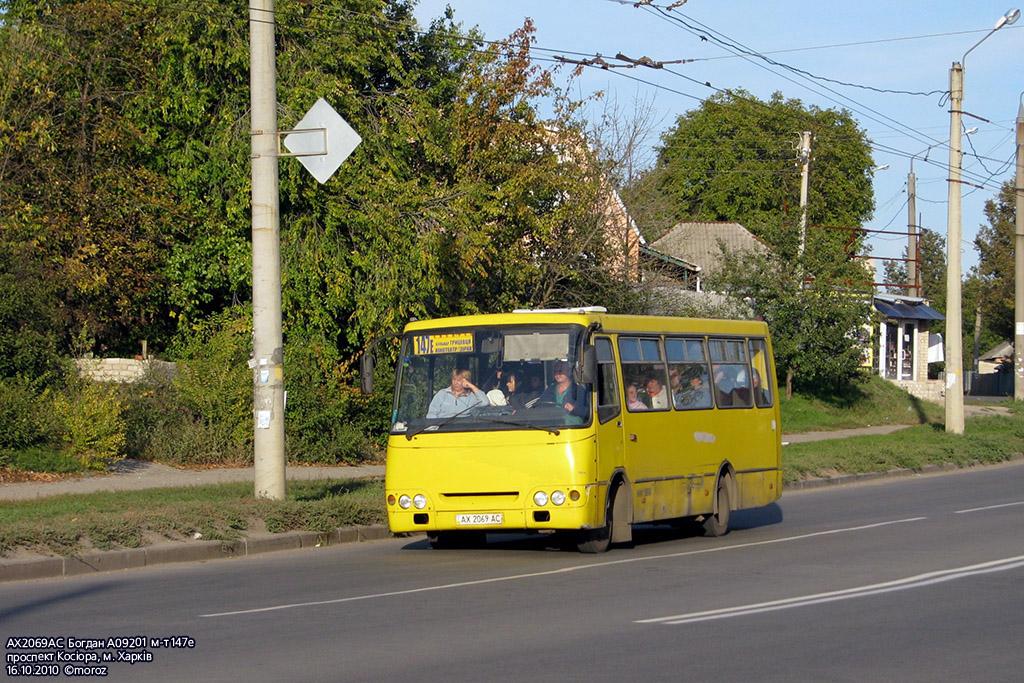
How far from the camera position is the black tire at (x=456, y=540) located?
15516 millimetres

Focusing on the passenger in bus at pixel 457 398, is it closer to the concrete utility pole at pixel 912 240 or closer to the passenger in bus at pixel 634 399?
the passenger in bus at pixel 634 399

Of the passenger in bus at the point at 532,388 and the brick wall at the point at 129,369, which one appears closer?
the passenger in bus at the point at 532,388

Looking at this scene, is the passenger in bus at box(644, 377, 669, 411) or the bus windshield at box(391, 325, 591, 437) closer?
the bus windshield at box(391, 325, 591, 437)

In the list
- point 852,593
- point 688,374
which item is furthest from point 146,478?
point 852,593

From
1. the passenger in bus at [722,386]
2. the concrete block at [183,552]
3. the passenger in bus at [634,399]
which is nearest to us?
the concrete block at [183,552]

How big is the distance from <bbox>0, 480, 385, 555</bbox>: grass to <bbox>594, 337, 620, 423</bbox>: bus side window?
12.2 ft

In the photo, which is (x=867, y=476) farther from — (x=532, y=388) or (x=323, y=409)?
(x=532, y=388)

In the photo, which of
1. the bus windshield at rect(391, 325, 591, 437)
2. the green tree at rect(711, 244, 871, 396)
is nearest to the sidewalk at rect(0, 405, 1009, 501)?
the bus windshield at rect(391, 325, 591, 437)

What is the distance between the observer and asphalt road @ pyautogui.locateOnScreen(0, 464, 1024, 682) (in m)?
8.12

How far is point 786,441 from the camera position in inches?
1310

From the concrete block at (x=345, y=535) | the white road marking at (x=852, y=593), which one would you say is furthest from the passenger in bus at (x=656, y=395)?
the white road marking at (x=852, y=593)

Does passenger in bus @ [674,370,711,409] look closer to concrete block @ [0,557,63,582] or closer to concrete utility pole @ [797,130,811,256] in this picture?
concrete block @ [0,557,63,582]

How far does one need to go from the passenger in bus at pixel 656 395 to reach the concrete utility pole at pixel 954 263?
18.3 metres

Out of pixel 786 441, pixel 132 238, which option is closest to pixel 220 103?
pixel 132 238
